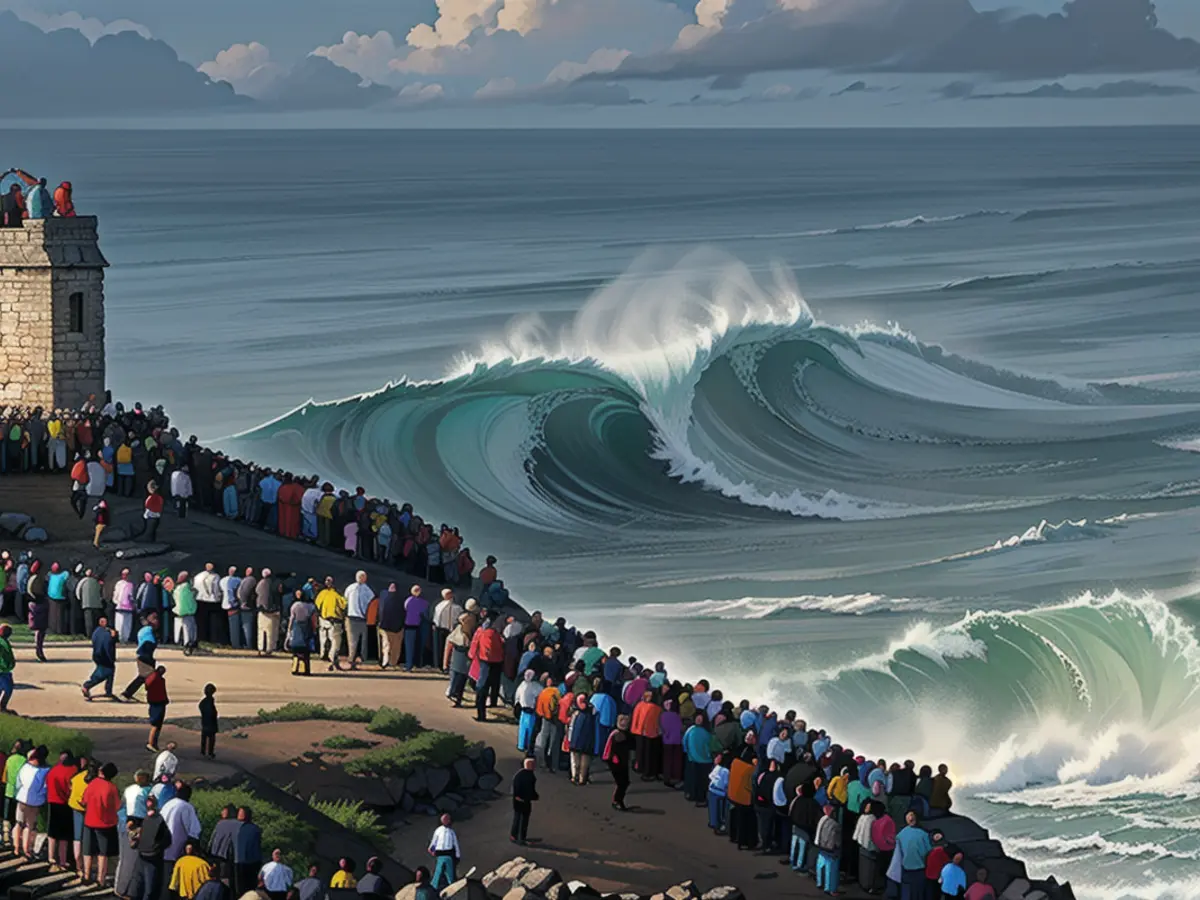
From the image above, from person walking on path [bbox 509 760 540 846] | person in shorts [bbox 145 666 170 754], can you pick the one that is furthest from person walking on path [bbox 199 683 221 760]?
person walking on path [bbox 509 760 540 846]

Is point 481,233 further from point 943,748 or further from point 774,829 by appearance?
point 774,829

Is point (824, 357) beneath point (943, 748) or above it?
above

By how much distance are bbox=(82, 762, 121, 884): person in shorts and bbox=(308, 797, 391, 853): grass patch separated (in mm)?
2337

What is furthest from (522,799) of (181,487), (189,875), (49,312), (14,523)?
(49,312)

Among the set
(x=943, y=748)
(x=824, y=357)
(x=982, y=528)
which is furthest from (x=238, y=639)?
(x=824, y=357)

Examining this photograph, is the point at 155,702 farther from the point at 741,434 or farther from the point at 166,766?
the point at 741,434

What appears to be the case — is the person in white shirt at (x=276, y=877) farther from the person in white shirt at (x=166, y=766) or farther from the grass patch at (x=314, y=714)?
the grass patch at (x=314, y=714)

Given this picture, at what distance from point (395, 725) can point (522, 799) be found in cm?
241

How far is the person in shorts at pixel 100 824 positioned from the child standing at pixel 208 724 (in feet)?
7.75

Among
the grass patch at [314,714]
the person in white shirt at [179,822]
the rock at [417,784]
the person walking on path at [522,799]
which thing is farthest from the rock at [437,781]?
the person in white shirt at [179,822]

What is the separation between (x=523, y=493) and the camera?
52.6 metres

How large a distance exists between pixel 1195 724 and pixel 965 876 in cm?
1691

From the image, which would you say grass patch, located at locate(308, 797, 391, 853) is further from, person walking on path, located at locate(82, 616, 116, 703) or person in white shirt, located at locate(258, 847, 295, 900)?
person walking on path, located at locate(82, 616, 116, 703)

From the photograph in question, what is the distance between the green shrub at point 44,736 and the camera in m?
20.9
